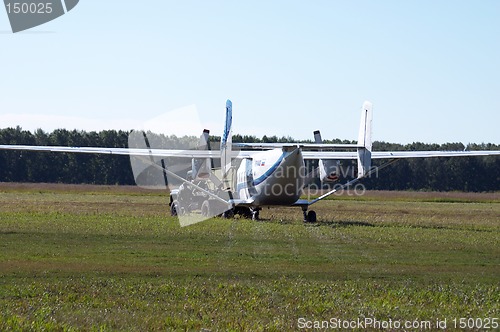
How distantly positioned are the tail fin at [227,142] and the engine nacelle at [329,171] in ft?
12.7

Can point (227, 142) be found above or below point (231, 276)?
above

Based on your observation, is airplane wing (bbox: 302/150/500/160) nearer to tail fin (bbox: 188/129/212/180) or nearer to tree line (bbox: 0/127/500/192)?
tail fin (bbox: 188/129/212/180)

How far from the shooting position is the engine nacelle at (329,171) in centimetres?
3747

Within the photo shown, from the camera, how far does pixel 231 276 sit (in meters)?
16.0

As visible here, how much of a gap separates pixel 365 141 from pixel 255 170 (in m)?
4.72

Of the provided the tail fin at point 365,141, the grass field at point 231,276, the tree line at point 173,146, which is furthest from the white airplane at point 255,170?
the tree line at point 173,146

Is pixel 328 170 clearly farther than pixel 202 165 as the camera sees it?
No

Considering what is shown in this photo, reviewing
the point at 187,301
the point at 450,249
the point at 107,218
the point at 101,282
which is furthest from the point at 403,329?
the point at 107,218

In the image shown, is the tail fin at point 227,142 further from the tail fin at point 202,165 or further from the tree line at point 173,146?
the tree line at point 173,146

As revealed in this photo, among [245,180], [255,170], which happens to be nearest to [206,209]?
[245,180]

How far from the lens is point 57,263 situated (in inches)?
687

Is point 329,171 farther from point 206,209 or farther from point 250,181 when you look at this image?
point 206,209

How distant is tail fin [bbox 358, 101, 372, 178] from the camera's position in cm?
3155

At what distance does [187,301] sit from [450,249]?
36.7 feet
